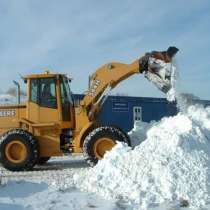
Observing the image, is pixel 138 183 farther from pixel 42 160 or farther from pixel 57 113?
pixel 42 160

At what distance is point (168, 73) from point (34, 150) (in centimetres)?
417

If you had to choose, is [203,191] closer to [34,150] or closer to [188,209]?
[188,209]

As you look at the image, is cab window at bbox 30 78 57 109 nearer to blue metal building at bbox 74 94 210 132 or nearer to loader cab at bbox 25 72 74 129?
loader cab at bbox 25 72 74 129

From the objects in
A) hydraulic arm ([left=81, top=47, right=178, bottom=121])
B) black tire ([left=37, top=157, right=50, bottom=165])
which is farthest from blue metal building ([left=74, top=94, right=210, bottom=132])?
hydraulic arm ([left=81, top=47, right=178, bottom=121])

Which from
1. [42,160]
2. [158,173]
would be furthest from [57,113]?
[158,173]

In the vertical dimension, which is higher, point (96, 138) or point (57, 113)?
point (57, 113)

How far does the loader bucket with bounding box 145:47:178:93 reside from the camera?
15.3m

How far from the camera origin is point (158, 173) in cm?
1107

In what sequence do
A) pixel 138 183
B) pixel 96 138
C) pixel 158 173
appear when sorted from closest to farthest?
pixel 138 183 < pixel 158 173 < pixel 96 138

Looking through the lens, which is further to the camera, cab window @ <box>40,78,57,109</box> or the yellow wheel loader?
cab window @ <box>40,78,57,109</box>

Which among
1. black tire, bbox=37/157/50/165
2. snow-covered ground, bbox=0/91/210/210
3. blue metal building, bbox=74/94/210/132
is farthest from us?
blue metal building, bbox=74/94/210/132

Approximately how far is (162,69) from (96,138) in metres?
2.64

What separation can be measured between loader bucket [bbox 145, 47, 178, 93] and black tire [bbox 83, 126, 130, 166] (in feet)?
6.06

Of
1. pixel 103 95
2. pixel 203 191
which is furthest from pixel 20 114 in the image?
pixel 203 191
